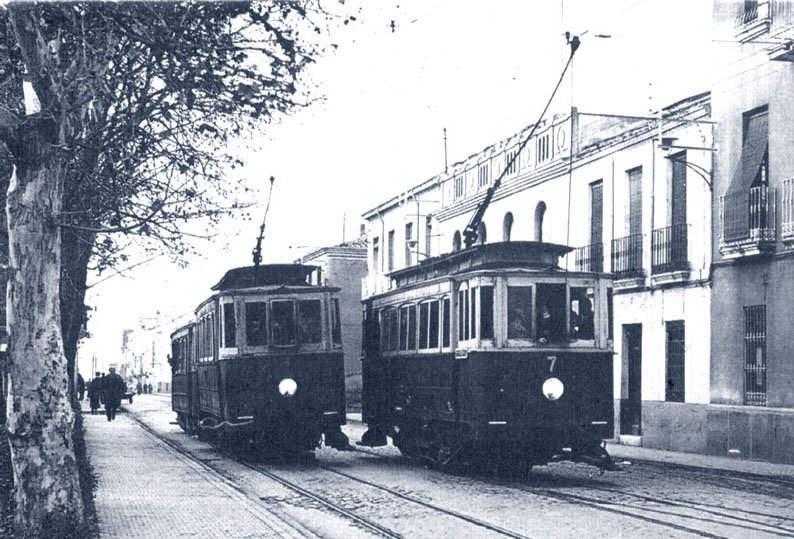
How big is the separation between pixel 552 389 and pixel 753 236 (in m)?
7.46

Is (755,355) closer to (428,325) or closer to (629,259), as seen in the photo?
(629,259)

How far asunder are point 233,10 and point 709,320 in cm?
1604

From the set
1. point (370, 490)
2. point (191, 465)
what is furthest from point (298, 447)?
point (370, 490)

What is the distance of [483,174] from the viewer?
36219 millimetres

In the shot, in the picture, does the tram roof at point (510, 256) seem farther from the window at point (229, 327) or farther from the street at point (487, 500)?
the window at point (229, 327)

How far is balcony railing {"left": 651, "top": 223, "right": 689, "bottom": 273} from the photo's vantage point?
24.9 metres

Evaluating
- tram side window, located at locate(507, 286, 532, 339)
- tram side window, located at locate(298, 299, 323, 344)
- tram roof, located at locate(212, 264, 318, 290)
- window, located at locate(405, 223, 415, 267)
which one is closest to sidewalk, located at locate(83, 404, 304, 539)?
tram side window, located at locate(298, 299, 323, 344)

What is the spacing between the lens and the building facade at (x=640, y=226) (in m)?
24.4

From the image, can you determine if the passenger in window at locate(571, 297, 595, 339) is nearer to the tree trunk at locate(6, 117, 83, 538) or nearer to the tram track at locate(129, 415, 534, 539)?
the tram track at locate(129, 415, 534, 539)

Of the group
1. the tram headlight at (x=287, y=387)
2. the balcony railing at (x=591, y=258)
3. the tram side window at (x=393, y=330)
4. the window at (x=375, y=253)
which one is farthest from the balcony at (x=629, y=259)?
the window at (x=375, y=253)

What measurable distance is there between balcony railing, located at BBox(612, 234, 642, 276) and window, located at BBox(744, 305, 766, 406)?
4.22 meters

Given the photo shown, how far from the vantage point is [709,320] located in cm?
2398

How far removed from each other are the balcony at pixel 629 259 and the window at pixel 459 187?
11393 millimetres

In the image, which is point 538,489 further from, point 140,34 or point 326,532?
point 140,34
